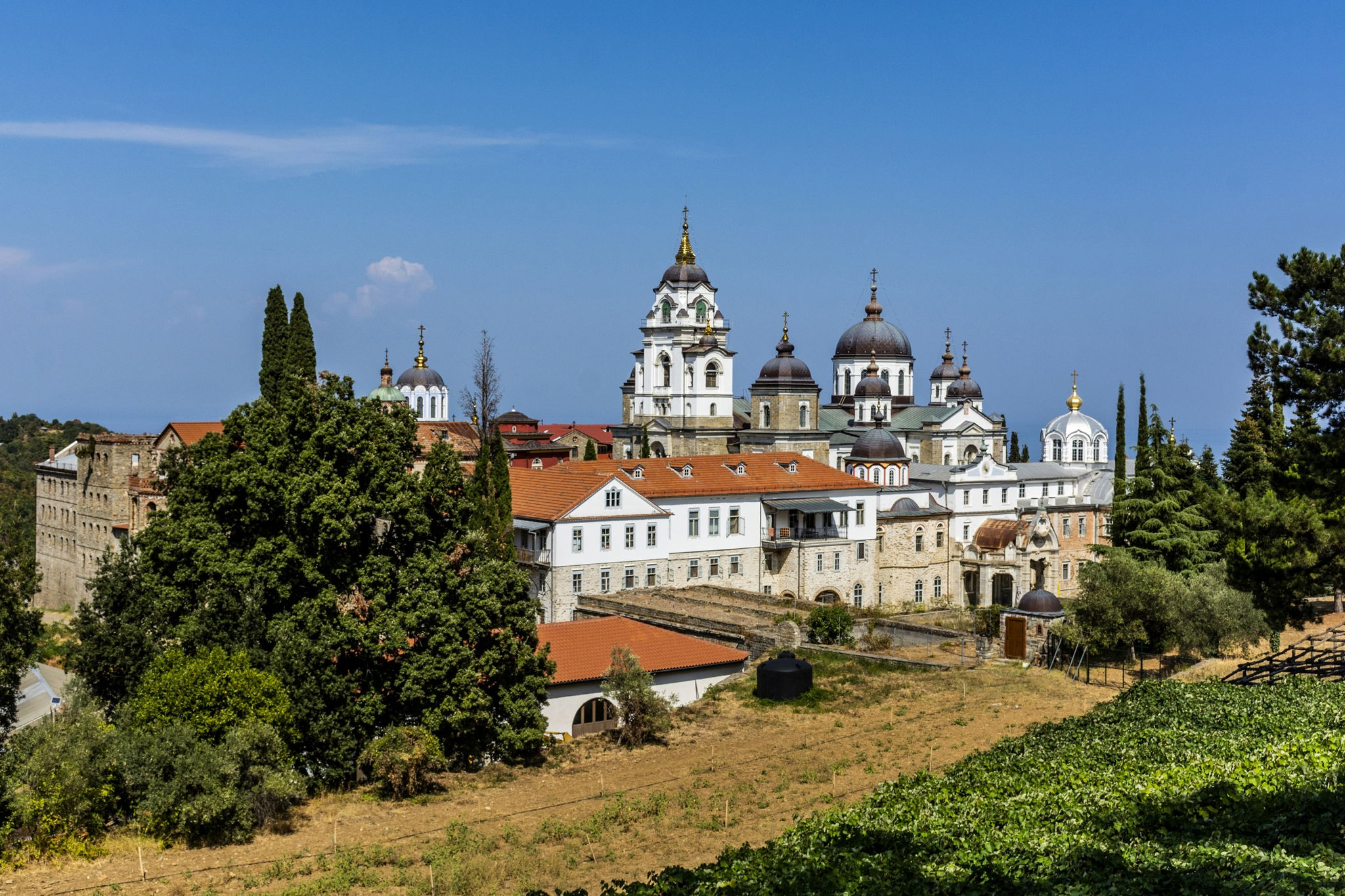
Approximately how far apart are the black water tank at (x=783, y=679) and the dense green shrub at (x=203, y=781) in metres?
13.1

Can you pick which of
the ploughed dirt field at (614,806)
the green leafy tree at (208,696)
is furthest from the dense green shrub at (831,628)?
the green leafy tree at (208,696)

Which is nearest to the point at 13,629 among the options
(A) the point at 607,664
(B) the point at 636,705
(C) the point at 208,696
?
(C) the point at 208,696

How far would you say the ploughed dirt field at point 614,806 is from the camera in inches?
722

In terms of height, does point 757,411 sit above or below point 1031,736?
above

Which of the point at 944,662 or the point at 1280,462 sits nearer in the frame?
the point at 944,662

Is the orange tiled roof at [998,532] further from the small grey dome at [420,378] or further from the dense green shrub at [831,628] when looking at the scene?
the small grey dome at [420,378]

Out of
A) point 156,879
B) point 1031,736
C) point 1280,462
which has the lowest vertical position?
point 156,879

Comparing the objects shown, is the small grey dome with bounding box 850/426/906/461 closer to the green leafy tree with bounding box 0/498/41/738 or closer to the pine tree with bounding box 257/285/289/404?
the pine tree with bounding box 257/285/289/404

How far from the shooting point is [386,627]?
25297mm

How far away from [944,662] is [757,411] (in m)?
36.5

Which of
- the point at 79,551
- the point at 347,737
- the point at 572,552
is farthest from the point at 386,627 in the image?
the point at 79,551

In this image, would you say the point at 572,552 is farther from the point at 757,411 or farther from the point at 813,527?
the point at 757,411

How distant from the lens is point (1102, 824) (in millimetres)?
14547

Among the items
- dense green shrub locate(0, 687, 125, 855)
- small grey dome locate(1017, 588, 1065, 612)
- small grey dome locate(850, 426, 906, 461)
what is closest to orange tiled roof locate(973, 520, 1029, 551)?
small grey dome locate(850, 426, 906, 461)
